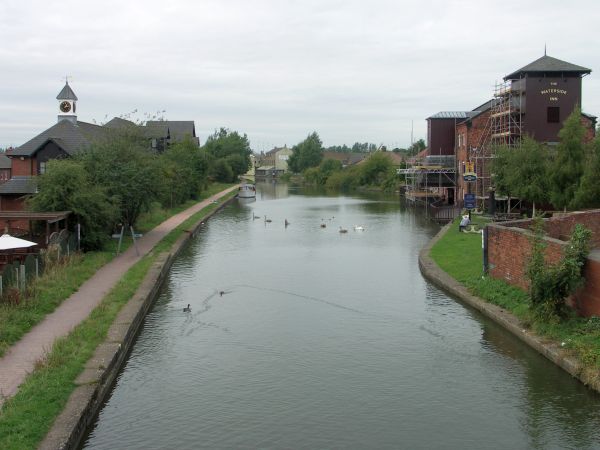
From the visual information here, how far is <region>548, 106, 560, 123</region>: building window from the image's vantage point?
45812 millimetres

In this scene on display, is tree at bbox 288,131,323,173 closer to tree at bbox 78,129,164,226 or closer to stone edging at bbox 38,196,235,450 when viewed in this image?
tree at bbox 78,129,164,226

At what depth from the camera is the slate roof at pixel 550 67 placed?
4494 cm

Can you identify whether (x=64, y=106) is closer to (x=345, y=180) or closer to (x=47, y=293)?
(x=47, y=293)

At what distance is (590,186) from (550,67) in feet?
60.3

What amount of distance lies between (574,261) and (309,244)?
2115cm

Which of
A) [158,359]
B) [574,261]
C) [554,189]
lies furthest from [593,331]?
[554,189]

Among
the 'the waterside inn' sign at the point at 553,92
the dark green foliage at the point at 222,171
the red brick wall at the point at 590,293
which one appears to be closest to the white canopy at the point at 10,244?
the red brick wall at the point at 590,293

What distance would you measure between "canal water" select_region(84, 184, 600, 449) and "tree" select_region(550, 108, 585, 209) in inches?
471

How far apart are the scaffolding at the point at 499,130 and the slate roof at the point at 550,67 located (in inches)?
47.2

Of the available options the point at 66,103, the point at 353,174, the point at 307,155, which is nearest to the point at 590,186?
the point at 66,103

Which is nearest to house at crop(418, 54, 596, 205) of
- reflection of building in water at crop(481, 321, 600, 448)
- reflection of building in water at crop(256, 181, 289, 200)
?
reflection of building in water at crop(481, 321, 600, 448)

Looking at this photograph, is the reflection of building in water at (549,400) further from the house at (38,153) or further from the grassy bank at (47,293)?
the house at (38,153)

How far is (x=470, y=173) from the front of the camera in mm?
45250

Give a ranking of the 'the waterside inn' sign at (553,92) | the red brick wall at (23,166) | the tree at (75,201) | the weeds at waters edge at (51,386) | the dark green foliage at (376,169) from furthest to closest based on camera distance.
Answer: the dark green foliage at (376,169), the 'the waterside inn' sign at (553,92), the red brick wall at (23,166), the tree at (75,201), the weeds at waters edge at (51,386)
